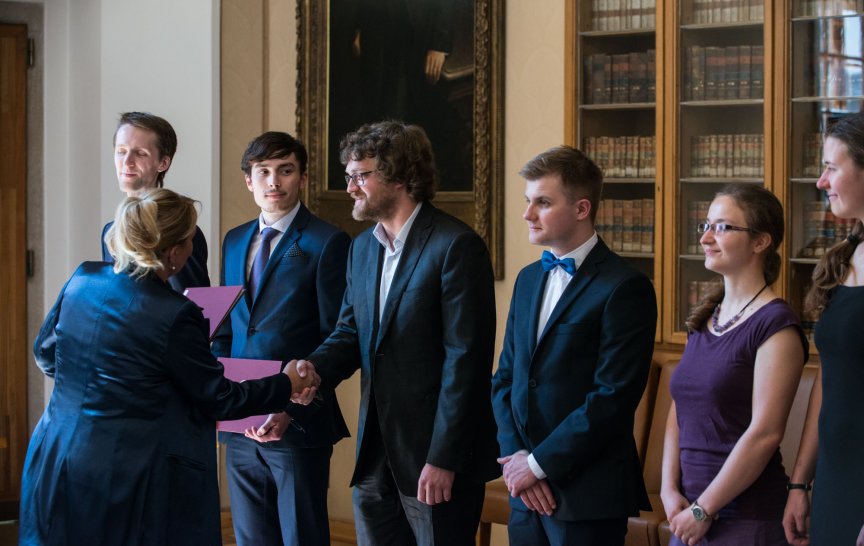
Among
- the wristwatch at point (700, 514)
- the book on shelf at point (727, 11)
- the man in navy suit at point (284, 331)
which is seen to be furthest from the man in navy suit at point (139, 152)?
the book on shelf at point (727, 11)

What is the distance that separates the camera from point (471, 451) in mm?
3029

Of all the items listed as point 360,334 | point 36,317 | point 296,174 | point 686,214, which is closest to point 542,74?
point 686,214

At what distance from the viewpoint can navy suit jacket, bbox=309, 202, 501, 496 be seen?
2975 mm

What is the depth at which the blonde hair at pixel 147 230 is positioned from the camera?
2719 millimetres

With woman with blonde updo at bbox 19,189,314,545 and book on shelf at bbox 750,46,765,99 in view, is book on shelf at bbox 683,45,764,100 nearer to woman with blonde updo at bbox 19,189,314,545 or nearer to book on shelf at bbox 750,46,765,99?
book on shelf at bbox 750,46,765,99

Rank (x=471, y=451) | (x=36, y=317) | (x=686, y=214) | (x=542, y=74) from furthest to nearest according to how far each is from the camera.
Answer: (x=36, y=317), (x=542, y=74), (x=686, y=214), (x=471, y=451)

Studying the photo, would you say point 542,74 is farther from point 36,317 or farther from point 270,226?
point 36,317

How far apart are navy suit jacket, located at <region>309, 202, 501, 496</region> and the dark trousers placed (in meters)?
0.23

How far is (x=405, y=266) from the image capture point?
3.11m

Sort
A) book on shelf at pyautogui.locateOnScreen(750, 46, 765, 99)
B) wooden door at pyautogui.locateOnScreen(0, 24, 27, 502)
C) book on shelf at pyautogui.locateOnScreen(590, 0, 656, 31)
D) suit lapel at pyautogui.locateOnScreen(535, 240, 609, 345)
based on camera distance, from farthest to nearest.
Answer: wooden door at pyautogui.locateOnScreen(0, 24, 27, 502) → book on shelf at pyautogui.locateOnScreen(590, 0, 656, 31) → book on shelf at pyautogui.locateOnScreen(750, 46, 765, 99) → suit lapel at pyautogui.locateOnScreen(535, 240, 609, 345)

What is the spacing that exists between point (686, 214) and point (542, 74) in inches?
39.1

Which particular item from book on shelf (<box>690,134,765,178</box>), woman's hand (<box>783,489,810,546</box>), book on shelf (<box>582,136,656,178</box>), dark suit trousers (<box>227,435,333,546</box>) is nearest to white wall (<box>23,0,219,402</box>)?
book on shelf (<box>582,136,656,178</box>)

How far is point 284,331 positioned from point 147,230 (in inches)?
36.1

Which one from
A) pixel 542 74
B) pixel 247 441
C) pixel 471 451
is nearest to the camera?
pixel 471 451
